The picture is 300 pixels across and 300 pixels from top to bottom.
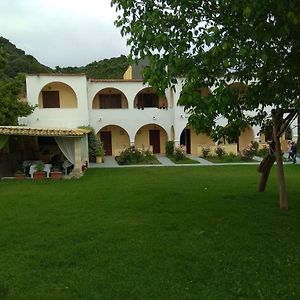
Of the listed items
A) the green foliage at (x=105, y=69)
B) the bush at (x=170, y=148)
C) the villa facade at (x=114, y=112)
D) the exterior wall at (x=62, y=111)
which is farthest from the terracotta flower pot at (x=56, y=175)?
the green foliage at (x=105, y=69)

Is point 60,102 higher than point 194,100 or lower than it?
higher

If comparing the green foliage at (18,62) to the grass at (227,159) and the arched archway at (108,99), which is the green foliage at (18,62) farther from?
the grass at (227,159)

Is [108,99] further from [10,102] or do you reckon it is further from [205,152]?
[10,102]

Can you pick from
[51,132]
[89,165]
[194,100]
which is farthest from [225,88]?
[89,165]

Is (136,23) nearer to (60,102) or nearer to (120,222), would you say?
(120,222)

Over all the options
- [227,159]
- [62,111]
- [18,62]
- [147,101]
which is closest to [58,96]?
[62,111]

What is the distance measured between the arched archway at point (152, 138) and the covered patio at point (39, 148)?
8.07m

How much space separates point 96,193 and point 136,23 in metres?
9.75

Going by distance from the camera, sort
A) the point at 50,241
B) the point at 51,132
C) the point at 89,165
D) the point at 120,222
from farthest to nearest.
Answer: the point at 89,165, the point at 51,132, the point at 120,222, the point at 50,241

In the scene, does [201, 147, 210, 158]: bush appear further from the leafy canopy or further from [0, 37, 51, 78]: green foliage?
the leafy canopy

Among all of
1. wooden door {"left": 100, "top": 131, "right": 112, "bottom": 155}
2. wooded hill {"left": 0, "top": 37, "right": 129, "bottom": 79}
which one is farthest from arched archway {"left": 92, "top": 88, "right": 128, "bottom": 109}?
wooded hill {"left": 0, "top": 37, "right": 129, "bottom": 79}

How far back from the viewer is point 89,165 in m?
26.5

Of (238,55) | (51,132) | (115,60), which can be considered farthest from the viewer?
(115,60)

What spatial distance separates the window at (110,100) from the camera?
109ft
